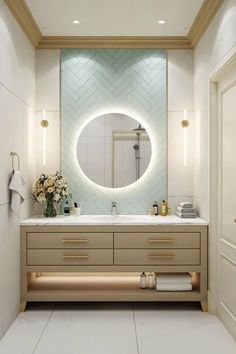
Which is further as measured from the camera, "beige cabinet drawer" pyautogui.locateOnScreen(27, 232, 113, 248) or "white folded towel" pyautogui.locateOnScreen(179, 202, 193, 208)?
"white folded towel" pyautogui.locateOnScreen(179, 202, 193, 208)

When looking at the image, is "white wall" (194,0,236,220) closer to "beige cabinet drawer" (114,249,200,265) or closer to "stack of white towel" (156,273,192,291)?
"beige cabinet drawer" (114,249,200,265)

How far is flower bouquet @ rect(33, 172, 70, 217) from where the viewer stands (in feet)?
12.7

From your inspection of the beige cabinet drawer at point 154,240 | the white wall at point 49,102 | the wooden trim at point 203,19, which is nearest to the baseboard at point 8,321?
the beige cabinet drawer at point 154,240

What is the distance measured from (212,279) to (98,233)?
1.10 m

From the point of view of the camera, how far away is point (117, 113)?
13.8 feet

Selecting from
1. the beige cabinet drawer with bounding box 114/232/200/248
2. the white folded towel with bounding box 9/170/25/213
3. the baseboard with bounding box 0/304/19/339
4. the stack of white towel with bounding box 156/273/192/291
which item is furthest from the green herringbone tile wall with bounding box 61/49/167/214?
the baseboard with bounding box 0/304/19/339

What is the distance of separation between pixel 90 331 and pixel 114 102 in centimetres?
230

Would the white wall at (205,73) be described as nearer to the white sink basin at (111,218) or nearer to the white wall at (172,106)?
the white wall at (172,106)

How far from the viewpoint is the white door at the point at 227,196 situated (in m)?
2.99

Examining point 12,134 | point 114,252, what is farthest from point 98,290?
point 12,134

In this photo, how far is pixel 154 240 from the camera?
3613mm

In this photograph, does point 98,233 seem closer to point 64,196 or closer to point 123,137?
point 64,196

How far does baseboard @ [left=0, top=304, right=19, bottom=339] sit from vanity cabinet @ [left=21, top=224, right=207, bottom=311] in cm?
17

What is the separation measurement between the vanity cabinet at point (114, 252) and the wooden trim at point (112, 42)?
6.28 ft
